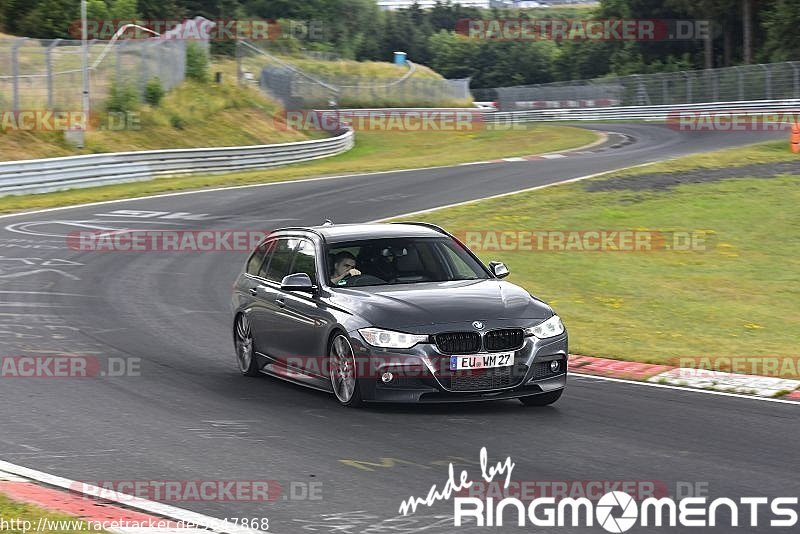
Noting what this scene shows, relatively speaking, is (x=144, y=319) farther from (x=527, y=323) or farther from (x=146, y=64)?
(x=146, y=64)

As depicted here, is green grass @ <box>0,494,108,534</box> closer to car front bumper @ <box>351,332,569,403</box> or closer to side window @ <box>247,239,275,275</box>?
car front bumper @ <box>351,332,569,403</box>

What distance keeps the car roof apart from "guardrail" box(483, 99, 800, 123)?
1900 inches

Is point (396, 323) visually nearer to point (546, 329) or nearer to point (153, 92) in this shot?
point (546, 329)

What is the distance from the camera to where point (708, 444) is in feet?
29.3

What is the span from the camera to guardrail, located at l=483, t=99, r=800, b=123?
5972 cm

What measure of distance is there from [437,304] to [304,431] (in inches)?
62.0

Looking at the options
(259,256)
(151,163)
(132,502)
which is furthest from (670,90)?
(132,502)

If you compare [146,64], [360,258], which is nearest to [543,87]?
[146,64]

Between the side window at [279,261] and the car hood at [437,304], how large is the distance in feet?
4.12

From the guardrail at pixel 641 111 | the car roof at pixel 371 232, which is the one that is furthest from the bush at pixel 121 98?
the car roof at pixel 371 232

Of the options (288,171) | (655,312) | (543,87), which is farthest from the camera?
(543,87)

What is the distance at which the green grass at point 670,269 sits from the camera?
48.8 ft

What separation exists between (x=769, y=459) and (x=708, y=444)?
1.85 feet

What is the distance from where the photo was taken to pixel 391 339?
9.94 metres
